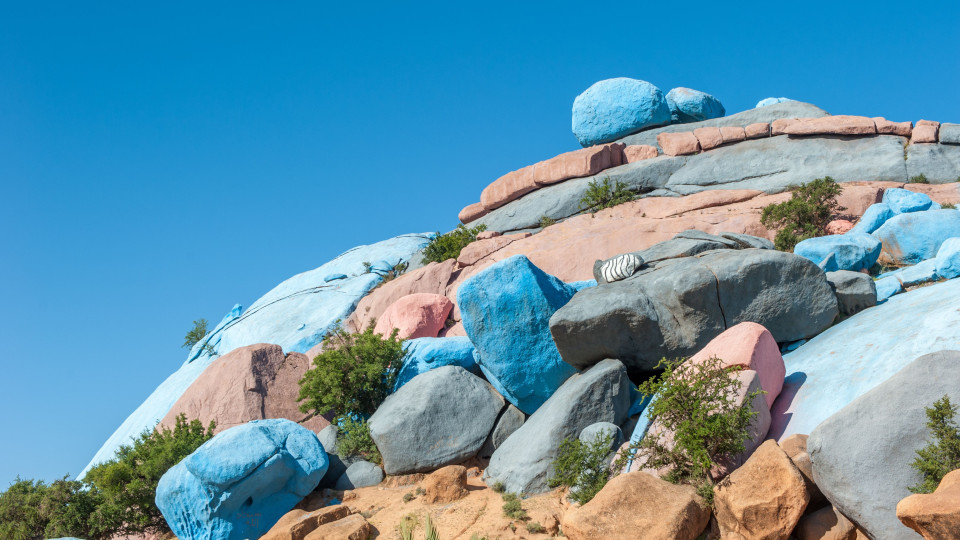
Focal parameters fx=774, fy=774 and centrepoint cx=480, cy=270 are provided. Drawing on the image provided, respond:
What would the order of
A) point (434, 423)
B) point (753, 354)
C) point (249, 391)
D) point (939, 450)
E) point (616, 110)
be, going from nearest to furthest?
point (939, 450) < point (753, 354) < point (434, 423) < point (249, 391) < point (616, 110)

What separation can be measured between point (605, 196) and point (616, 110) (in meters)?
6.82

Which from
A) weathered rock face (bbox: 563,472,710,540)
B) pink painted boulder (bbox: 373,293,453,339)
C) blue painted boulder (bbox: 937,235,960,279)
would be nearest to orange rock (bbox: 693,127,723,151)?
pink painted boulder (bbox: 373,293,453,339)

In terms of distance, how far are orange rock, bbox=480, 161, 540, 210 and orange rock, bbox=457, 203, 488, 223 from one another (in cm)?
17

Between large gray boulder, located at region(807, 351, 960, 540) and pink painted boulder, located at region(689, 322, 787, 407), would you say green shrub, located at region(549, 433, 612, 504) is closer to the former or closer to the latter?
pink painted boulder, located at region(689, 322, 787, 407)

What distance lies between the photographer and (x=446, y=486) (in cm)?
1085

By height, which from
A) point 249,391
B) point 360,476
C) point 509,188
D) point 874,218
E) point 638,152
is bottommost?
point 360,476

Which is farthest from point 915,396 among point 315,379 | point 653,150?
point 653,150

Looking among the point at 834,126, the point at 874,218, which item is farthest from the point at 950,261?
the point at 834,126

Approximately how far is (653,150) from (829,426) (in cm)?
1861

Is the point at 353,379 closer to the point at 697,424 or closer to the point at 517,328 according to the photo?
the point at 517,328

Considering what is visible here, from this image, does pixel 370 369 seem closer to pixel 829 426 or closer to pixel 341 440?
pixel 341 440

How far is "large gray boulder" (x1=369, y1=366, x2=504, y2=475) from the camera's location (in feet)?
39.5

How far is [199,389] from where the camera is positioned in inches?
642

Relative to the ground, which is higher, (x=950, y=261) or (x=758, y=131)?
(x=758, y=131)
